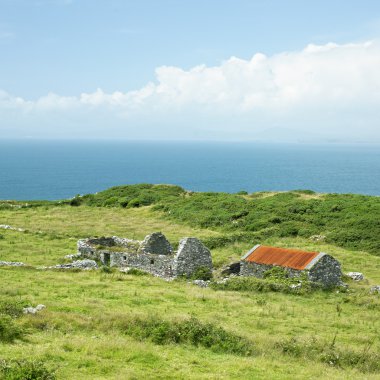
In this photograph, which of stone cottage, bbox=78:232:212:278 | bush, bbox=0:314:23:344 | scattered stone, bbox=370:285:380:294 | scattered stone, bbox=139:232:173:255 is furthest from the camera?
scattered stone, bbox=139:232:173:255

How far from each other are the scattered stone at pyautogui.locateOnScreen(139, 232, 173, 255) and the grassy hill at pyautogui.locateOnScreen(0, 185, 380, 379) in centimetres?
465

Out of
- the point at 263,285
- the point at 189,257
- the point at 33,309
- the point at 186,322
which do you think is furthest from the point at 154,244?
the point at 186,322

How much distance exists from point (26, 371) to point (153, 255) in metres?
21.8

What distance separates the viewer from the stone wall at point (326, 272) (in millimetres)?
30578

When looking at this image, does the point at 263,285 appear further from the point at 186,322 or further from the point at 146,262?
the point at 186,322

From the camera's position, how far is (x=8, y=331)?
1603 centimetres

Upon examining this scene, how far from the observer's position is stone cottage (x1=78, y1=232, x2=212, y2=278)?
32.7m

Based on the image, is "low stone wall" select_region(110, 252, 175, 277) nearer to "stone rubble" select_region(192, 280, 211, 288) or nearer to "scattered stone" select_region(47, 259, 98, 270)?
"scattered stone" select_region(47, 259, 98, 270)

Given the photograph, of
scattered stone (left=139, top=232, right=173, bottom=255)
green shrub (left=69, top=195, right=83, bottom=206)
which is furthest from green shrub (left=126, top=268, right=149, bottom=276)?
green shrub (left=69, top=195, right=83, bottom=206)

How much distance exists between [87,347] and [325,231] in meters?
41.2

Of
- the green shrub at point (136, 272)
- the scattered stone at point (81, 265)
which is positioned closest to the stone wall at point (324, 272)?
the green shrub at point (136, 272)

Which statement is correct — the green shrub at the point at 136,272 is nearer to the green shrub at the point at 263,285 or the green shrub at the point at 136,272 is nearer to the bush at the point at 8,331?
the green shrub at the point at 263,285

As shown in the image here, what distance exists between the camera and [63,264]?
109 ft

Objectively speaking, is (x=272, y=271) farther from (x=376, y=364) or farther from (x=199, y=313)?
(x=376, y=364)
